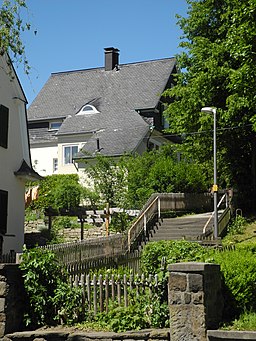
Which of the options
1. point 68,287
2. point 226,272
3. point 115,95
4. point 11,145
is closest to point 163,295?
point 226,272

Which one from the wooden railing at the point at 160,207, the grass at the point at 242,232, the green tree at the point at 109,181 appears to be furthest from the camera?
the green tree at the point at 109,181

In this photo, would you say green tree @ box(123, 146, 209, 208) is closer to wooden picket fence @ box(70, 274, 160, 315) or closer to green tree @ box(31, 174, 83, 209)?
green tree @ box(31, 174, 83, 209)

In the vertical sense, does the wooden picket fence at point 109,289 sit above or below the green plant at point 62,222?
below

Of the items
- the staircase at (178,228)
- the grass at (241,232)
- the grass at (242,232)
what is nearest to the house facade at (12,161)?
the staircase at (178,228)

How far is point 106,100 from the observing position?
1961 inches

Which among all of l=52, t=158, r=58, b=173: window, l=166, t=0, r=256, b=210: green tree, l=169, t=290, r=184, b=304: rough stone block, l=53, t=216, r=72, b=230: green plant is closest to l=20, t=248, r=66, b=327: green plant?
l=169, t=290, r=184, b=304: rough stone block

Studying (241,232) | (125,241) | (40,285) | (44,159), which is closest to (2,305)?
(40,285)

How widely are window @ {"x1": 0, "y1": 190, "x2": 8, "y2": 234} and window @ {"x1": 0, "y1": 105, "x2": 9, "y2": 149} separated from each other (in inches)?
73.1

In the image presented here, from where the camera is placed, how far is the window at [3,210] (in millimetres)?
22461

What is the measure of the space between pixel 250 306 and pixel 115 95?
41.5 m

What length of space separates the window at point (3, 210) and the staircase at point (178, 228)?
750 centimetres

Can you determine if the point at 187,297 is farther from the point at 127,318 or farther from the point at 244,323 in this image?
the point at 127,318

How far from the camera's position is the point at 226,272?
31.9 feet

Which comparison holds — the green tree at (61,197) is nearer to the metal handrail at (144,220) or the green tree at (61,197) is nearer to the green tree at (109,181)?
the green tree at (109,181)
